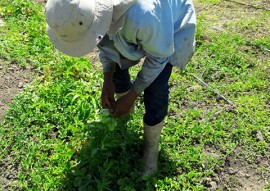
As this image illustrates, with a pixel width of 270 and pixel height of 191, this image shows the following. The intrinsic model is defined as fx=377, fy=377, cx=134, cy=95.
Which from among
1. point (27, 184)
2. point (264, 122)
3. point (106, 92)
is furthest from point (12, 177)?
point (264, 122)

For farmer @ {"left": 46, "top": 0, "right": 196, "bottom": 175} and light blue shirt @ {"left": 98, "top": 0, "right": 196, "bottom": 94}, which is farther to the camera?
light blue shirt @ {"left": 98, "top": 0, "right": 196, "bottom": 94}

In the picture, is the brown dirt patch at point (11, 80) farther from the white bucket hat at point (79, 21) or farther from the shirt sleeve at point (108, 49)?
the white bucket hat at point (79, 21)

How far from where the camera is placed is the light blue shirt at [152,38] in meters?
1.86

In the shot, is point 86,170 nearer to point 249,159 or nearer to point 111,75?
point 111,75

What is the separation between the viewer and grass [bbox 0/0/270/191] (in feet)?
8.63

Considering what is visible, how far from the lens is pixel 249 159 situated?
9.27 ft

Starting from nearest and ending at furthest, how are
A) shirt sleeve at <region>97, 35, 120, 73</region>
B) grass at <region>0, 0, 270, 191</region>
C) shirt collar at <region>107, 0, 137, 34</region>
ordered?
shirt collar at <region>107, 0, 137, 34</region> → shirt sleeve at <region>97, 35, 120, 73</region> → grass at <region>0, 0, 270, 191</region>

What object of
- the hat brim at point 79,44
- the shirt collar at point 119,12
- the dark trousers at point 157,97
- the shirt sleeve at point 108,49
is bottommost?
the dark trousers at point 157,97

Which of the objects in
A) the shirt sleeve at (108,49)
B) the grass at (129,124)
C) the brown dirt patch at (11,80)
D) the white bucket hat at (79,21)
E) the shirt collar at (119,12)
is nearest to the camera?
the white bucket hat at (79,21)

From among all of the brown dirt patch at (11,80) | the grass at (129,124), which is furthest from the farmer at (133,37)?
the brown dirt patch at (11,80)

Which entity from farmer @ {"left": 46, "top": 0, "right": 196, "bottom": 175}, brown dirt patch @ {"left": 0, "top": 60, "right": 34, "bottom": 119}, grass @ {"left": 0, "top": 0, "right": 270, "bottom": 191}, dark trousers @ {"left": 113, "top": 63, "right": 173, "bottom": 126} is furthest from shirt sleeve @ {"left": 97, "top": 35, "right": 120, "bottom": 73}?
brown dirt patch @ {"left": 0, "top": 60, "right": 34, "bottom": 119}

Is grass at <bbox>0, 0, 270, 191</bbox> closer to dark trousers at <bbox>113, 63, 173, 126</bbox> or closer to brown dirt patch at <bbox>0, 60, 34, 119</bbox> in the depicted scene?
brown dirt patch at <bbox>0, 60, 34, 119</bbox>

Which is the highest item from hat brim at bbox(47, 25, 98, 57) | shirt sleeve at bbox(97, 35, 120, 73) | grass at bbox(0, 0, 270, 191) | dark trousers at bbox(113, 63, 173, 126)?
hat brim at bbox(47, 25, 98, 57)

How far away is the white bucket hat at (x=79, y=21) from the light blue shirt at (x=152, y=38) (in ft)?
0.46
